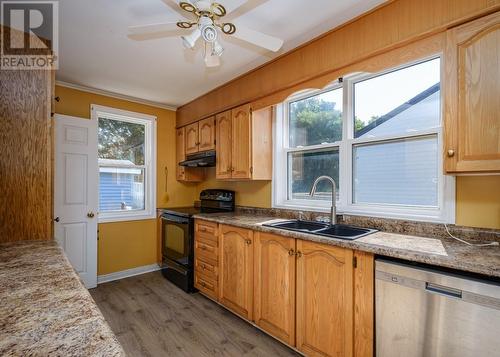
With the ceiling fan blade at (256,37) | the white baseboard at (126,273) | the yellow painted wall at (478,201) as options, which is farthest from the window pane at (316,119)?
the white baseboard at (126,273)

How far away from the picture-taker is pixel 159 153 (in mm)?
3910

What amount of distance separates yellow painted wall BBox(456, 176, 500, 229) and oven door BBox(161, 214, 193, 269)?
2487 millimetres

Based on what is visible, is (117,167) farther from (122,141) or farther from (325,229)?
(325,229)

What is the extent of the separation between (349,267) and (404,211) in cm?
71

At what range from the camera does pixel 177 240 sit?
3209 mm

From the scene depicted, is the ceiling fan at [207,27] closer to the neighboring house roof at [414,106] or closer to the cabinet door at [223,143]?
the neighboring house roof at [414,106]

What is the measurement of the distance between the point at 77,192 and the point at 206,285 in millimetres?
1871

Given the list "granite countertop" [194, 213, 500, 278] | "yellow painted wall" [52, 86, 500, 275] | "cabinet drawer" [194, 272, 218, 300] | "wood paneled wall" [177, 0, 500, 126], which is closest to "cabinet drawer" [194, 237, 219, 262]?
"cabinet drawer" [194, 272, 218, 300]

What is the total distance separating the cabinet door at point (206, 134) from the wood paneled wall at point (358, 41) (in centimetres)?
57

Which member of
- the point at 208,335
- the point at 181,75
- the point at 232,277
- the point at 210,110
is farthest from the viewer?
the point at 210,110

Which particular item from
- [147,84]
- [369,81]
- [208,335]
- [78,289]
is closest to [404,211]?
[369,81]

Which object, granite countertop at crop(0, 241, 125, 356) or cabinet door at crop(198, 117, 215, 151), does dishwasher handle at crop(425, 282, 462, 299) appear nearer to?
granite countertop at crop(0, 241, 125, 356)

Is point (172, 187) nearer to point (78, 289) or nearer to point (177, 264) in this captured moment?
point (177, 264)

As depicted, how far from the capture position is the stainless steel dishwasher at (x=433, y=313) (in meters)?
1.13
